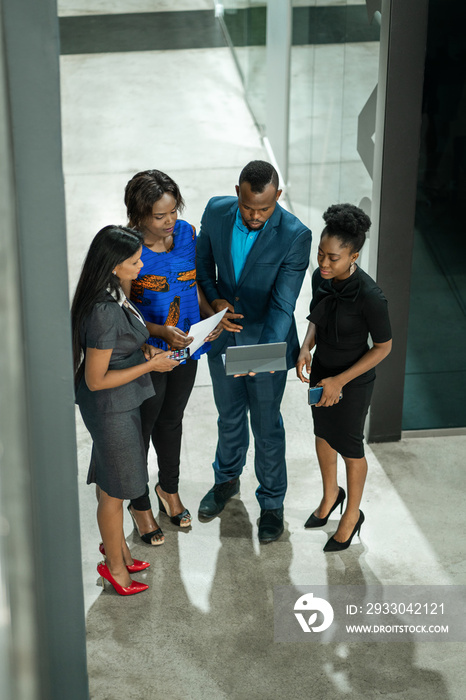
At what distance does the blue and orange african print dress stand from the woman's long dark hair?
1.10 ft

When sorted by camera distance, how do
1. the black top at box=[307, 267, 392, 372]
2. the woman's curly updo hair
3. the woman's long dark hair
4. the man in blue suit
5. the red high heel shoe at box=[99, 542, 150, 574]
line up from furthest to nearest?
the red high heel shoe at box=[99, 542, 150, 574] < the man in blue suit < the black top at box=[307, 267, 392, 372] < the woman's curly updo hair < the woman's long dark hair

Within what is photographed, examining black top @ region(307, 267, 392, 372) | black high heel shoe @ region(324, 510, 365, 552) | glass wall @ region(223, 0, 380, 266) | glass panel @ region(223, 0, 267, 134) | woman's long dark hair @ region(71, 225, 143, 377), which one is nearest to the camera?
woman's long dark hair @ region(71, 225, 143, 377)

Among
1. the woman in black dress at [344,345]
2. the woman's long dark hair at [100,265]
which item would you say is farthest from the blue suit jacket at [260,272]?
the woman's long dark hair at [100,265]

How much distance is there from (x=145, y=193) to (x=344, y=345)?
102cm

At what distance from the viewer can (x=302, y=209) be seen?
663 centimetres

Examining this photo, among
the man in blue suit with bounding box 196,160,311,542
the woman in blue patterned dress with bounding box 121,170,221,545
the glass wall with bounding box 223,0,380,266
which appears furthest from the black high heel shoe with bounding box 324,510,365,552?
the glass wall with bounding box 223,0,380,266

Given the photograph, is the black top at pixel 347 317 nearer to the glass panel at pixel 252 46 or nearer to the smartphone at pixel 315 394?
the smartphone at pixel 315 394

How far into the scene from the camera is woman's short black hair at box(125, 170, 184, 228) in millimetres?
3250

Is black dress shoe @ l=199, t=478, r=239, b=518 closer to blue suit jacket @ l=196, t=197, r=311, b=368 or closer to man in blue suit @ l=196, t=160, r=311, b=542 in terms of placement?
man in blue suit @ l=196, t=160, r=311, b=542

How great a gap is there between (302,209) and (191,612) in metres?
3.87

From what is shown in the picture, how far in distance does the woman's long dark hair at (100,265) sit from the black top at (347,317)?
84 cm

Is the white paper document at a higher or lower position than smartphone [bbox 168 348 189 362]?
higher

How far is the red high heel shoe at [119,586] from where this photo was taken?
363cm

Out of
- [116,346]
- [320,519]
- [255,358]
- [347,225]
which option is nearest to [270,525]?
[320,519]
